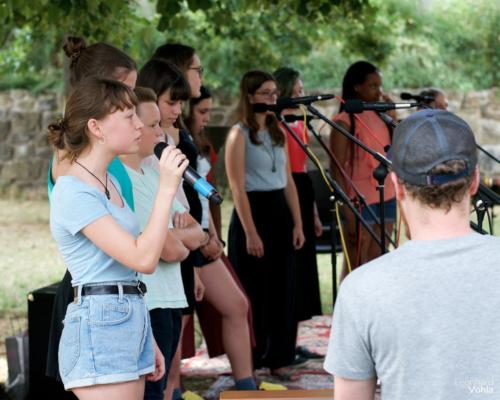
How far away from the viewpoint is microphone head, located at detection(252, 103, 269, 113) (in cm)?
451

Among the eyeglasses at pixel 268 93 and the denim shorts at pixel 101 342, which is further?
the eyeglasses at pixel 268 93

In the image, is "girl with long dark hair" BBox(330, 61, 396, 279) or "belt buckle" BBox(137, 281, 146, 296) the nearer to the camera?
"belt buckle" BBox(137, 281, 146, 296)

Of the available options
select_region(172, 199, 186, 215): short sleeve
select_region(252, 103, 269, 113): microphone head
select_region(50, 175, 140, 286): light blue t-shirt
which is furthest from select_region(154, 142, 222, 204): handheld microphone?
select_region(252, 103, 269, 113): microphone head

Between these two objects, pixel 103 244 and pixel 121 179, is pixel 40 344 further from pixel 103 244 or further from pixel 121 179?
pixel 103 244

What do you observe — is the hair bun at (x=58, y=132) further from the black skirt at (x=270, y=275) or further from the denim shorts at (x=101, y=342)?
the black skirt at (x=270, y=275)

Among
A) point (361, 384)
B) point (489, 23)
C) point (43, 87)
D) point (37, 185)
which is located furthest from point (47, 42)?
point (361, 384)

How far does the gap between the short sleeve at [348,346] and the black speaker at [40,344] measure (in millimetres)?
3047

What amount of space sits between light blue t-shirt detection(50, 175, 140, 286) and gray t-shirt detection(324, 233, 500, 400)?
1143 millimetres

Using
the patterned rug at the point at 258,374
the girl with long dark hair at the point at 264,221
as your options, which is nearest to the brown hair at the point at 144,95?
the girl with long dark hair at the point at 264,221

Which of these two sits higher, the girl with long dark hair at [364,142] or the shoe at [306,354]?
the girl with long dark hair at [364,142]

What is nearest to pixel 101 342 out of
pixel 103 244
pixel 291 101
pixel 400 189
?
pixel 103 244

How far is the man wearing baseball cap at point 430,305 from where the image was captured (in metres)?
1.75

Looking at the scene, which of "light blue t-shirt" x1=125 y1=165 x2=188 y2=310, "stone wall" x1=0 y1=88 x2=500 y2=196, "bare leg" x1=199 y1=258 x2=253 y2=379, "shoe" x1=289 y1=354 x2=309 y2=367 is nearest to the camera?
"light blue t-shirt" x1=125 y1=165 x2=188 y2=310

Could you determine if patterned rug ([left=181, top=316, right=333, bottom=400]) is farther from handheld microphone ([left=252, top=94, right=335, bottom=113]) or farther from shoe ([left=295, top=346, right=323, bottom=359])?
handheld microphone ([left=252, top=94, right=335, bottom=113])
